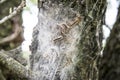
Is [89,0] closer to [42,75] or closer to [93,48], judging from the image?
[93,48]

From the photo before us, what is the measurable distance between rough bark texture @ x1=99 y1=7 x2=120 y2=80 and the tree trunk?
1.74ft

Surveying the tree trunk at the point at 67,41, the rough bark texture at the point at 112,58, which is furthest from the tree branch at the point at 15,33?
the tree trunk at the point at 67,41

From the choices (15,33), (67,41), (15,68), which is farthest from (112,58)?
(15,33)

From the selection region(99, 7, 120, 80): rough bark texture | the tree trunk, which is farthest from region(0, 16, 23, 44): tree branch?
the tree trunk

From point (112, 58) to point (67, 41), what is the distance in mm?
719

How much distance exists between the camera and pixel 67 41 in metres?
1.20

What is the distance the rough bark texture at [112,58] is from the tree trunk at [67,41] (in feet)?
1.74

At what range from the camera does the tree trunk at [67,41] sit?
1195mm

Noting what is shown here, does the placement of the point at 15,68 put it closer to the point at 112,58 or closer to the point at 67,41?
the point at 67,41

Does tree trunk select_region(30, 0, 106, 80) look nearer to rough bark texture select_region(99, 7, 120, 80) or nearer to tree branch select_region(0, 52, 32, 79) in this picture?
tree branch select_region(0, 52, 32, 79)

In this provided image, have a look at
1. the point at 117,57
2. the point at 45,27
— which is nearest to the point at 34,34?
the point at 45,27

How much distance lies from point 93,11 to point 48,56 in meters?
0.22

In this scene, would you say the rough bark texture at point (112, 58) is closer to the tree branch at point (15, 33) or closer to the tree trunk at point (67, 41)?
the tree trunk at point (67, 41)

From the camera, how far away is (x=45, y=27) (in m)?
1.22
